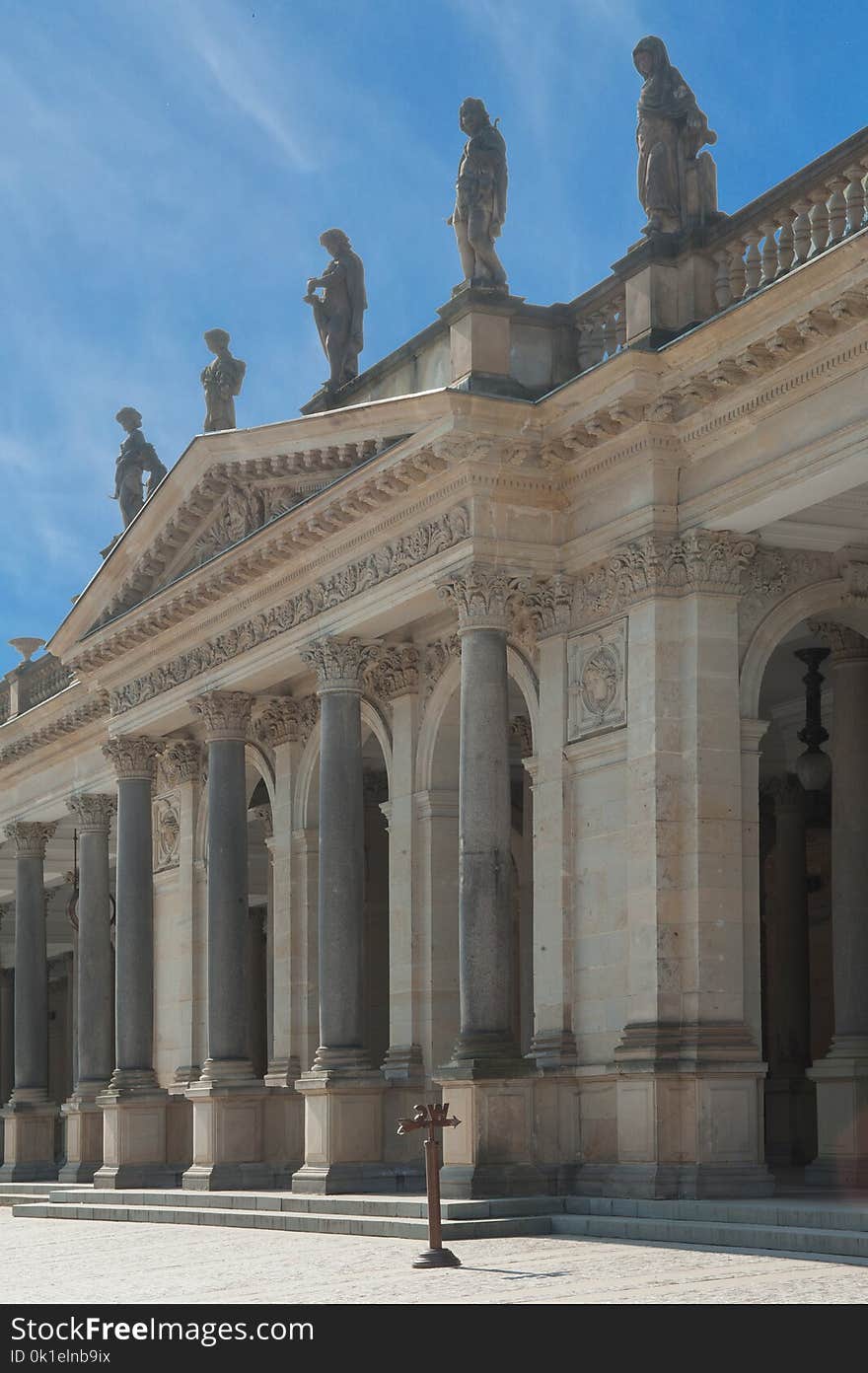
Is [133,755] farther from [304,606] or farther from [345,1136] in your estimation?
[345,1136]

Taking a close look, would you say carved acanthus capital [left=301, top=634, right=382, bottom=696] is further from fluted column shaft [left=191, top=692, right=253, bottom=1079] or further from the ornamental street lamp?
the ornamental street lamp

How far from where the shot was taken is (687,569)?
2433 centimetres

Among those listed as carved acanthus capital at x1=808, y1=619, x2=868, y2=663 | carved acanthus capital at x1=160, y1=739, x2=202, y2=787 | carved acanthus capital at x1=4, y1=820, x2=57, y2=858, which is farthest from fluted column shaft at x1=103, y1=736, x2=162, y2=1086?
carved acanthus capital at x1=808, y1=619, x2=868, y2=663

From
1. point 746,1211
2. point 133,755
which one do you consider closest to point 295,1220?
point 746,1211

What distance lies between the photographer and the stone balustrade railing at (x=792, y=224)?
22.0 meters

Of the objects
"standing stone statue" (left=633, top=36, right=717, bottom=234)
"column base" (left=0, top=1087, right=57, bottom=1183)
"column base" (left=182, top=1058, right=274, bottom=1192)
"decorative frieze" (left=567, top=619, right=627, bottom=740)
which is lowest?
"column base" (left=0, top=1087, right=57, bottom=1183)

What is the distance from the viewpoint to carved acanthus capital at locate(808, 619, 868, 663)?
26500 mm

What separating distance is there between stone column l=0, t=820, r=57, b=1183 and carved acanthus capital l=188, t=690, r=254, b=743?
12415mm

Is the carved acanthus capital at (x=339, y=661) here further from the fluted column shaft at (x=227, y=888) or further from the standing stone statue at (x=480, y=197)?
the standing stone statue at (x=480, y=197)

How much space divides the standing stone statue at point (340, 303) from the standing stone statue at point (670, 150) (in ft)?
22.4

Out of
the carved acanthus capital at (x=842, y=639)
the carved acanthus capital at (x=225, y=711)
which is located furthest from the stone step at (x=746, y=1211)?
the carved acanthus capital at (x=225, y=711)

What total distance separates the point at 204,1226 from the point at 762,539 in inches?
467

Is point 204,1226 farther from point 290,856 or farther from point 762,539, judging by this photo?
A: point 762,539
